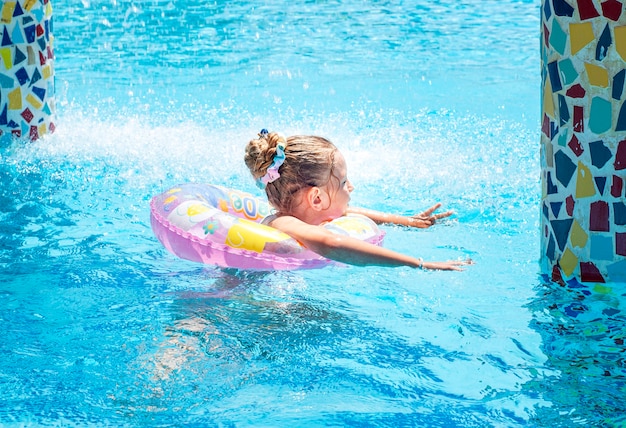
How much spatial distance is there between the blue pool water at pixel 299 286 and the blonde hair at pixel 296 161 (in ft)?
1.42

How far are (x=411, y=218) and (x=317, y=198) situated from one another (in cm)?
59

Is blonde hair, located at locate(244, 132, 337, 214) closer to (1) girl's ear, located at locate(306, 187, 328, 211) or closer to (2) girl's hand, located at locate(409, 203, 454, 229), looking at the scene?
(1) girl's ear, located at locate(306, 187, 328, 211)

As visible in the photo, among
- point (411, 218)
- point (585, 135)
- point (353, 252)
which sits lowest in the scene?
point (411, 218)

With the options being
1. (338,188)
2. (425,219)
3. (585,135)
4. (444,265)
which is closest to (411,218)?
(425,219)

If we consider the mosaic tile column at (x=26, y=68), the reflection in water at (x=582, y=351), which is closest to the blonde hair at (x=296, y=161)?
the reflection in water at (x=582, y=351)

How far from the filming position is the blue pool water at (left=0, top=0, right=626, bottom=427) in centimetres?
321

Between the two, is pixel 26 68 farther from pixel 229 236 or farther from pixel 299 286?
pixel 299 286

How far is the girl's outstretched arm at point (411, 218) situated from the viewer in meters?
4.49

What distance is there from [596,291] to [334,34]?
25.1 ft

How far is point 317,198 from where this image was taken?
13.8 feet

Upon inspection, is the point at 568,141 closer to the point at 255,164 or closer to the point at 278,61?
the point at 255,164

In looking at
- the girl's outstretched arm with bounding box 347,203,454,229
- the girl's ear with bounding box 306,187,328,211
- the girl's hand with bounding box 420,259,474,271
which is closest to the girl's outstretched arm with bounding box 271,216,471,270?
the girl's hand with bounding box 420,259,474,271

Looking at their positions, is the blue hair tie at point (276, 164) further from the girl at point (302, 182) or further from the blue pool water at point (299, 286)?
the blue pool water at point (299, 286)

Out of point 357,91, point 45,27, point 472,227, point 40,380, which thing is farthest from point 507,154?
point 40,380
